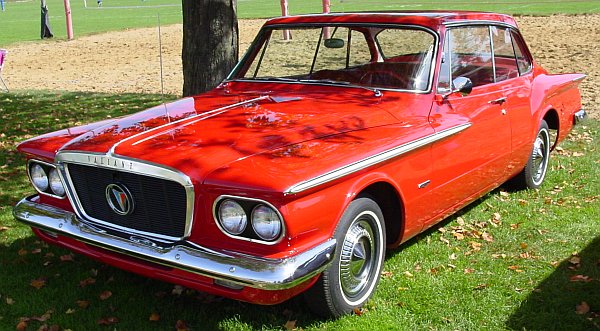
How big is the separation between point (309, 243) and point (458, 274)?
157 centimetres

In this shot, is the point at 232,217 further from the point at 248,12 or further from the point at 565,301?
the point at 248,12

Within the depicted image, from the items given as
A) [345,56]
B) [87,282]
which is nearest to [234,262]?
[87,282]

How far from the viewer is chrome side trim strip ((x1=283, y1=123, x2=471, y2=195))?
3.37 metres

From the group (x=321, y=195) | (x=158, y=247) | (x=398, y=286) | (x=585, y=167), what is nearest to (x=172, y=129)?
(x=158, y=247)

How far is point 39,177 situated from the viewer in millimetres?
4316

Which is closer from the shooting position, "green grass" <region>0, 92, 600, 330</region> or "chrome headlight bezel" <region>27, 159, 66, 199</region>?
"green grass" <region>0, 92, 600, 330</region>

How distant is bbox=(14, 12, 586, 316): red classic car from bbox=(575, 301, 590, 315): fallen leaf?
1.06 metres

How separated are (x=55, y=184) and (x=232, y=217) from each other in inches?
54.3

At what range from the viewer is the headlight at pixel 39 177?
14.1ft

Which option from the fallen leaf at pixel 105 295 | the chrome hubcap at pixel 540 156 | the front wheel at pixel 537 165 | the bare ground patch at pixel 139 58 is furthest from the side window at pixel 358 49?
the bare ground patch at pixel 139 58

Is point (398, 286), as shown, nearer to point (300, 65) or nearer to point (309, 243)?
point (309, 243)

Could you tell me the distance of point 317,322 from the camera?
3932 mm

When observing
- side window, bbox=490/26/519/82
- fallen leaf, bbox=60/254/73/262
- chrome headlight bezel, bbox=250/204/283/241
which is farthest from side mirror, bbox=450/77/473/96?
fallen leaf, bbox=60/254/73/262

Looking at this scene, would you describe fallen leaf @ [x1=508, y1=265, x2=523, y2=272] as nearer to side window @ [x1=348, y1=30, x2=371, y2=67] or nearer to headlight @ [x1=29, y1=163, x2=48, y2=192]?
side window @ [x1=348, y1=30, x2=371, y2=67]
